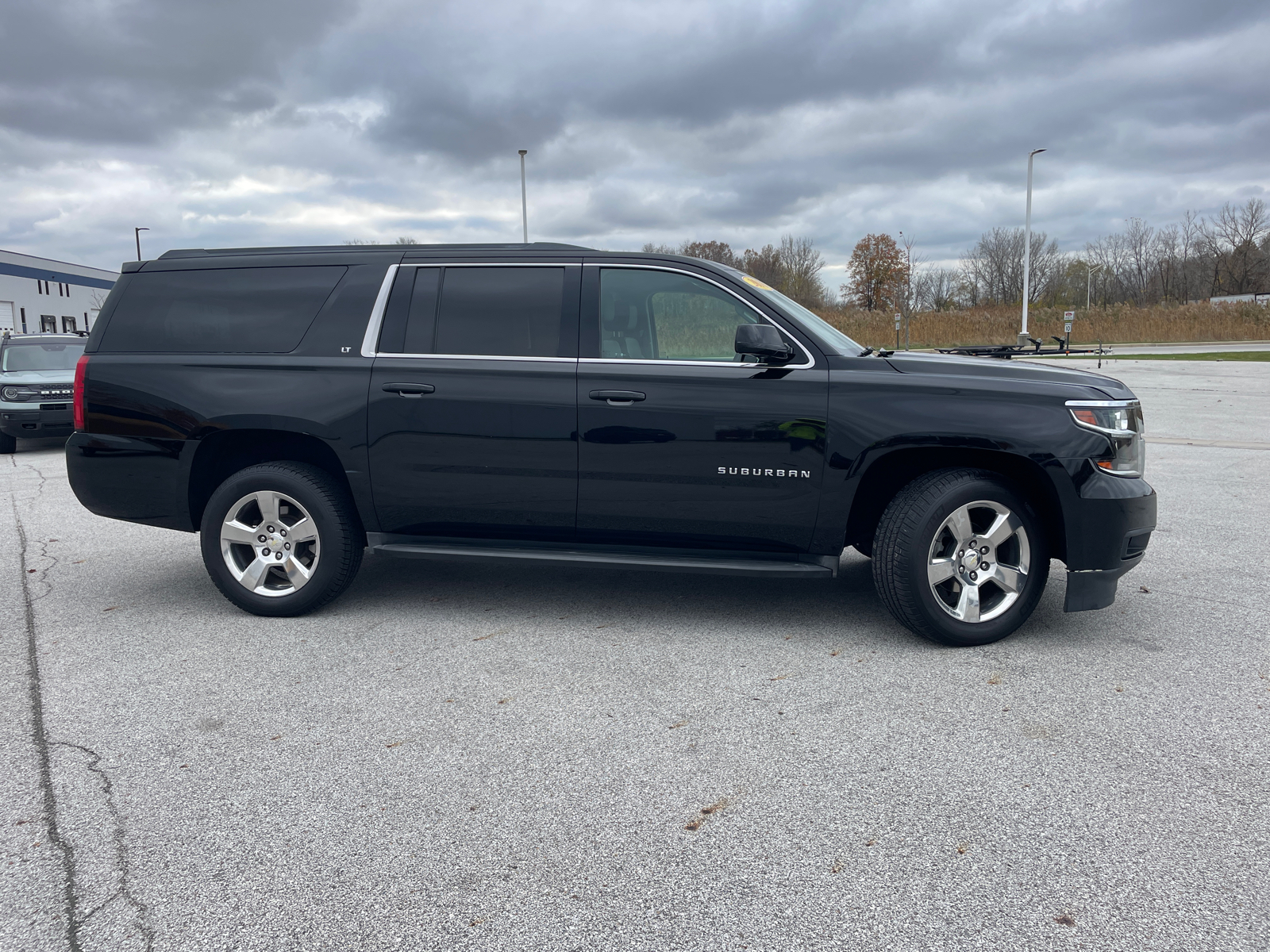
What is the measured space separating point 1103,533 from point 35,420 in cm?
1386

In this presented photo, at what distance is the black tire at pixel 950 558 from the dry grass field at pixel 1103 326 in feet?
135

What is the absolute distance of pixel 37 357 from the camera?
13.7 metres

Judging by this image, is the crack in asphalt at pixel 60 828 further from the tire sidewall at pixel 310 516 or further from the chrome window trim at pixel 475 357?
the chrome window trim at pixel 475 357

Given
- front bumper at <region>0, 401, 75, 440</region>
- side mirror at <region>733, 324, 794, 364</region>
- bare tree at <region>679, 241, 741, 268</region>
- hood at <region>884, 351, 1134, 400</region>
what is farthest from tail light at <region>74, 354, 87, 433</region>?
bare tree at <region>679, 241, 741, 268</region>

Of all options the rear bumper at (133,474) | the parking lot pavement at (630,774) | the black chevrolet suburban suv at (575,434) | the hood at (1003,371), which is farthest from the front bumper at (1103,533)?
the rear bumper at (133,474)

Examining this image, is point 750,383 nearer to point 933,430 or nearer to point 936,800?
point 933,430

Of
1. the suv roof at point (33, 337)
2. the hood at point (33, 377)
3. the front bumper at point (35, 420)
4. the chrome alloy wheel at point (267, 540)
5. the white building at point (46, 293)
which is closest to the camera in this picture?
the chrome alloy wheel at point (267, 540)

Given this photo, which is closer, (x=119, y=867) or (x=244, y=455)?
(x=119, y=867)

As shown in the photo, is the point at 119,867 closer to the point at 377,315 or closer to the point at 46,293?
the point at 377,315

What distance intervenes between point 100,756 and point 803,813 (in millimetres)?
2469

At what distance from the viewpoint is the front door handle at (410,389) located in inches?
178

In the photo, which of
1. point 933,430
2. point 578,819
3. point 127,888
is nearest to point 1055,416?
point 933,430

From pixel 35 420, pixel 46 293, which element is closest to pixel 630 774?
pixel 35 420

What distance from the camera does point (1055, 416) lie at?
13.4 feet
